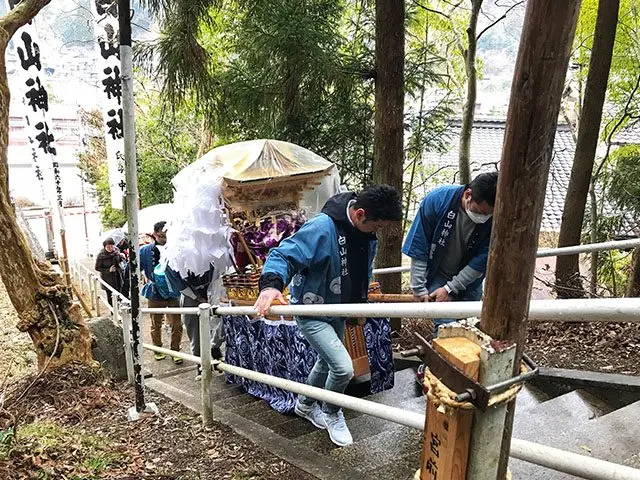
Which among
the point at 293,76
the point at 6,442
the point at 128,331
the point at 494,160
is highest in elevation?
the point at 293,76

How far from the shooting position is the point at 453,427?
1.20 meters

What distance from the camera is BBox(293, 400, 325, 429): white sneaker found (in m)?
3.67

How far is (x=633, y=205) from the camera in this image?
6.41 metres

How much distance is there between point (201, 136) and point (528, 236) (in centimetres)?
1278

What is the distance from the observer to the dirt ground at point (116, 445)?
2.76 m

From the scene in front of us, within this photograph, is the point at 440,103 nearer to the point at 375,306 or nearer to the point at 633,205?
the point at 633,205

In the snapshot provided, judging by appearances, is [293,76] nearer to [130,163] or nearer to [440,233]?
[130,163]

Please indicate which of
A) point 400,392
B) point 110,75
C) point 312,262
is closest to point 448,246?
point 312,262

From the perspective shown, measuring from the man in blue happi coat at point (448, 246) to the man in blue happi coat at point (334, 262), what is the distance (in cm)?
43

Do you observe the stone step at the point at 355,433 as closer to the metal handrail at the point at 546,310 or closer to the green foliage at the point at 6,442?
the metal handrail at the point at 546,310

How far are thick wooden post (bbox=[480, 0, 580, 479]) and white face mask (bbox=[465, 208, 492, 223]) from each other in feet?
7.63

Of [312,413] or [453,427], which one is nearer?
[453,427]

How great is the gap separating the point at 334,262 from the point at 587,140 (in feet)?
12.3

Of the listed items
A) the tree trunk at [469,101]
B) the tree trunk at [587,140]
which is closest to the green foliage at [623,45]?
the tree trunk at [469,101]
